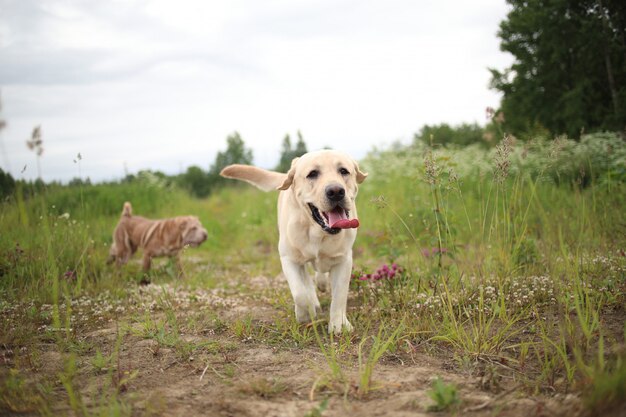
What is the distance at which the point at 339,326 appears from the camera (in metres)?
3.52

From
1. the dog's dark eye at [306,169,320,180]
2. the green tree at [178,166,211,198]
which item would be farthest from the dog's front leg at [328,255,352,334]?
the green tree at [178,166,211,198]

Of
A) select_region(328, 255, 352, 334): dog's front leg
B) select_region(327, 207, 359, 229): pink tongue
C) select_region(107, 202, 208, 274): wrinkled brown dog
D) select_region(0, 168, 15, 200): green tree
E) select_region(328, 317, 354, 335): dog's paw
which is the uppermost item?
select_region(0, 168, 15, 200): green tree

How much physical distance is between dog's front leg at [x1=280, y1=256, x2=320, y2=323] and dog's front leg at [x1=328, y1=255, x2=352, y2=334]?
171mm

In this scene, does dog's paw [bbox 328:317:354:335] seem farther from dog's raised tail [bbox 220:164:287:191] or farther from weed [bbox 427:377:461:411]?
dog's raised tail [bbox 220:164:287:191]

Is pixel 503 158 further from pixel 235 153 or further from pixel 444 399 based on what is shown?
pixel 235 153

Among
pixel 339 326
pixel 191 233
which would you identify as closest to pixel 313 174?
pixel 339 326

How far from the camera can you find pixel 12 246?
515 centimetres

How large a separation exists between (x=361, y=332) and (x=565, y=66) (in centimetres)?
1162

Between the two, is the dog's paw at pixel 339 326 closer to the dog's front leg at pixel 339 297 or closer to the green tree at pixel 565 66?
the dog's front leg at pixel 339 297

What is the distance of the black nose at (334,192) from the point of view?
3.42 meters

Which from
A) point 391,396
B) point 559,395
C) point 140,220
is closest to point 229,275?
point 140,220

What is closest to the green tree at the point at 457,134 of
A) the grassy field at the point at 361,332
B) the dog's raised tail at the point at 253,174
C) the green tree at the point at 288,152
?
the green tree at the point at 288,152

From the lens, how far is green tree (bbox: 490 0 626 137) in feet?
34.4

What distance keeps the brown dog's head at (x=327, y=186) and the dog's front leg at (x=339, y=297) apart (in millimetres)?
418
